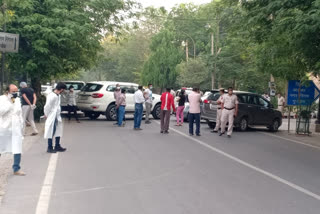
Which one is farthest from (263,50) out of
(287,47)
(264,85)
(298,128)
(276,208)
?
(264,85)

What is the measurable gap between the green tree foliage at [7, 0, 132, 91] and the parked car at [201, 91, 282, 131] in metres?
5.86

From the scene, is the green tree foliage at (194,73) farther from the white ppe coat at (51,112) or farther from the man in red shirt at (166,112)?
the white ppe coat at (51,112)

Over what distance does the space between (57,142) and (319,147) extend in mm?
8461

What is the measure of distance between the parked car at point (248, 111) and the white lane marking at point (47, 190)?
1035 cm

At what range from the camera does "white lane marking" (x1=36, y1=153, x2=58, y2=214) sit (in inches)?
248

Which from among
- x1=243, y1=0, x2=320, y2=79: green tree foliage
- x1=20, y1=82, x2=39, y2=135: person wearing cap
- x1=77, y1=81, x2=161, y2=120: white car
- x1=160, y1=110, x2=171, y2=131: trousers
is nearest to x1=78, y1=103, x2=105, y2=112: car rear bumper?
x1=77, y1=81, x2=161, y2=120: white car

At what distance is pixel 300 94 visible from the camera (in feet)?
64.8

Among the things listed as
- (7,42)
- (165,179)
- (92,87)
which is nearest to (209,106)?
(92,87)

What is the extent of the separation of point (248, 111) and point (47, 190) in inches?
521

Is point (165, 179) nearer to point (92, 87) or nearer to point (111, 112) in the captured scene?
point (111, 112)

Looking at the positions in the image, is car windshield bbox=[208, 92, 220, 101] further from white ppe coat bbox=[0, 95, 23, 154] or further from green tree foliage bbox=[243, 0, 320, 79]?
white ppe coat bbox=[0, 95, 23, 154]

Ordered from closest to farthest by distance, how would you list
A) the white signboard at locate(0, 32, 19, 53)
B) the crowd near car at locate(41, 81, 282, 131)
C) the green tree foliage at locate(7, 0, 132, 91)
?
1. the white signboard at locate(0, 32, 19, 53)
2. the green tree foliage at locate(7, 0, 132, 91)
3. the crowd near car at locate(41, 81, 282, 131)

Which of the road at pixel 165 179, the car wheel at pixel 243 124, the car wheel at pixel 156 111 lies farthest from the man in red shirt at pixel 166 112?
the car wheel at pixel 156 111

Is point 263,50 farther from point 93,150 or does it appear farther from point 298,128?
point 93,150
